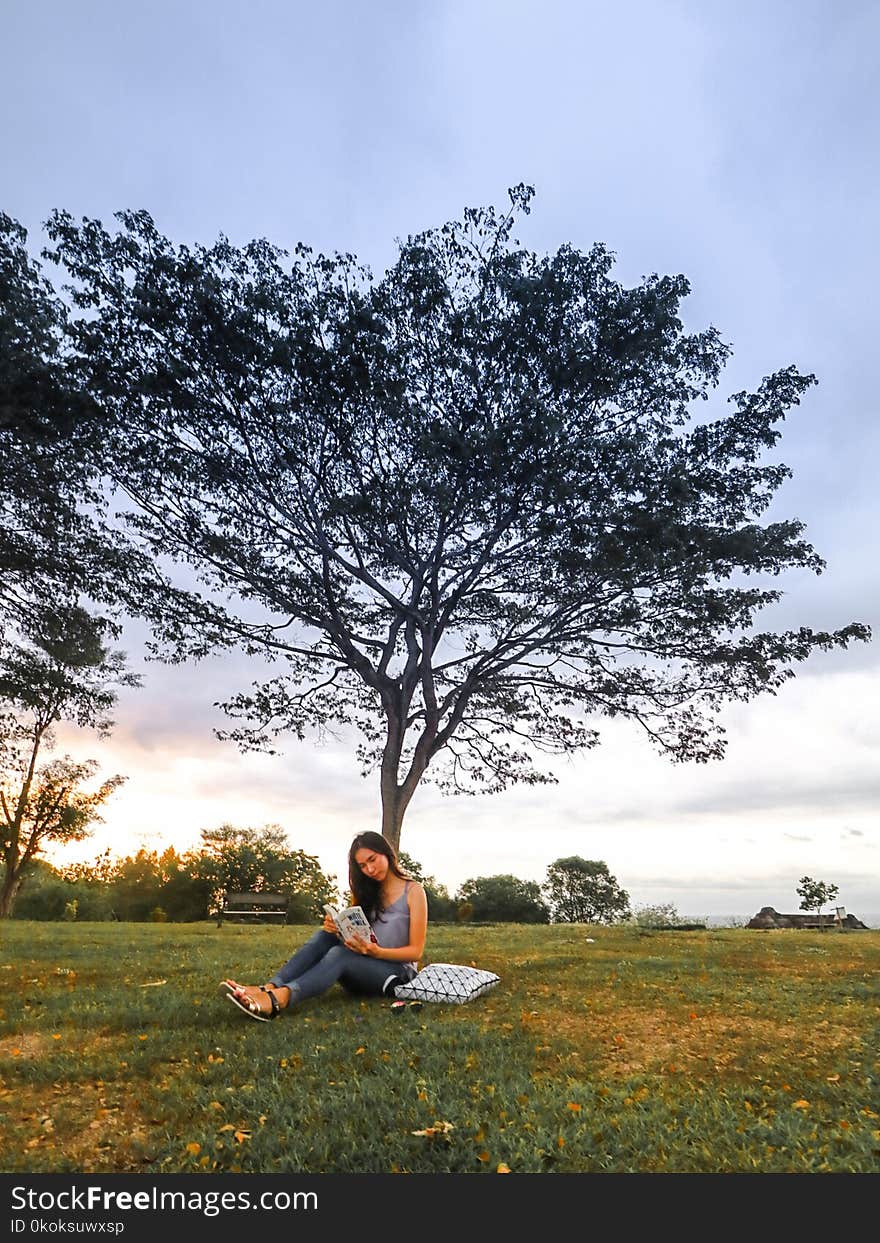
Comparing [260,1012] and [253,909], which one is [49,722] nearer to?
[253,909]

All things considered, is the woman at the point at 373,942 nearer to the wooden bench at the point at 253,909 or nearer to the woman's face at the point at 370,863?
the woman's face at the point at 370,863

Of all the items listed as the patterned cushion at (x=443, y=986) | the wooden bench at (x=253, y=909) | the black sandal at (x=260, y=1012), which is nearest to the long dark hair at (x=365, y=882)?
the patterned cushion at (x=443, y=986)

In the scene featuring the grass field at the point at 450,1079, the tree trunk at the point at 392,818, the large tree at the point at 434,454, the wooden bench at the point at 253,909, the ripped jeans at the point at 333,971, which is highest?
the large tree at the point at 434,454

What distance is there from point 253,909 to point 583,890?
70.1ft

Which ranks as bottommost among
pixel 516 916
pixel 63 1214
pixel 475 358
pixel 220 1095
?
pixel 63 1214

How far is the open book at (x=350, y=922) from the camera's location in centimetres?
809

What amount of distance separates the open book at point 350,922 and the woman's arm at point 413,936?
0.66ft

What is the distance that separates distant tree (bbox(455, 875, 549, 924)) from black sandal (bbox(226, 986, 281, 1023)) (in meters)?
27.9

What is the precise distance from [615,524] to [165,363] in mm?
9619

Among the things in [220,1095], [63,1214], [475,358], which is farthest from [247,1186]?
[475,358]

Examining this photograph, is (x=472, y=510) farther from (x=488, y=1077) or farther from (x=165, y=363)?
(x=488, y=1077)

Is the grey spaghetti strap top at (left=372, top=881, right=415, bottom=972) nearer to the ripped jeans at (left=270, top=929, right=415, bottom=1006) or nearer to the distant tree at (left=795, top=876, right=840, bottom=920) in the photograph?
the ripped jeans at (left=270, top=929, right=415, bottom=1006)

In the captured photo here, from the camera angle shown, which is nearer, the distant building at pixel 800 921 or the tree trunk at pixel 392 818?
the tree trunk at pixel 392 818

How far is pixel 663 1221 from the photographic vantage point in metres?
4.00
